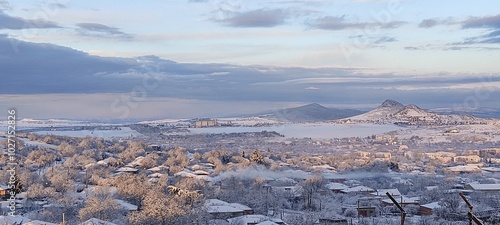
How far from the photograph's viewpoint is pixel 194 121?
9488cm

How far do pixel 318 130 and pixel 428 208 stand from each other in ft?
193

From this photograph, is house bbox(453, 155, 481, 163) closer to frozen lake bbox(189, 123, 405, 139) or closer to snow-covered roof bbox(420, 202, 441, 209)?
frozen lake bbox(189, 123, 405, 139)

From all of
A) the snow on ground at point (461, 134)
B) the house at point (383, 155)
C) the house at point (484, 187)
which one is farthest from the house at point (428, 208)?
the snow on ground at point (461, 134)

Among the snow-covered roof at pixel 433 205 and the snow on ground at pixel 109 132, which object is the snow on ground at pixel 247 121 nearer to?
the snow on ground at pixel 109 132

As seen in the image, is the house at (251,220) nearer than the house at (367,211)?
Yes

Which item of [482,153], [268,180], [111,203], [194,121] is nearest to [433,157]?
[482,153]

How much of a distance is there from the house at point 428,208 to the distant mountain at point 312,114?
61.5 m

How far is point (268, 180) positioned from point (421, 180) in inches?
419

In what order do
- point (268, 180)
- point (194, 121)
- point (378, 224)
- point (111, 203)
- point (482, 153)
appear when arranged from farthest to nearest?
point (194, 121), point (482, 153), point (268, 180), point (378, 224), point (111, 203)

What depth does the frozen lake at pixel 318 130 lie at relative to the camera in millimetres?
86625

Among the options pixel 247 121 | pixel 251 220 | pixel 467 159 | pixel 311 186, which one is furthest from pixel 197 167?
pixel 247 121

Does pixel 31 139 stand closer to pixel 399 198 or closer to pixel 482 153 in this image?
pixel 399 198

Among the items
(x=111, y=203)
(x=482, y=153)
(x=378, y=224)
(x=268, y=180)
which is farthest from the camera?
(x=482, y=153)

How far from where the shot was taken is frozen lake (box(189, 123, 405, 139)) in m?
86.6
